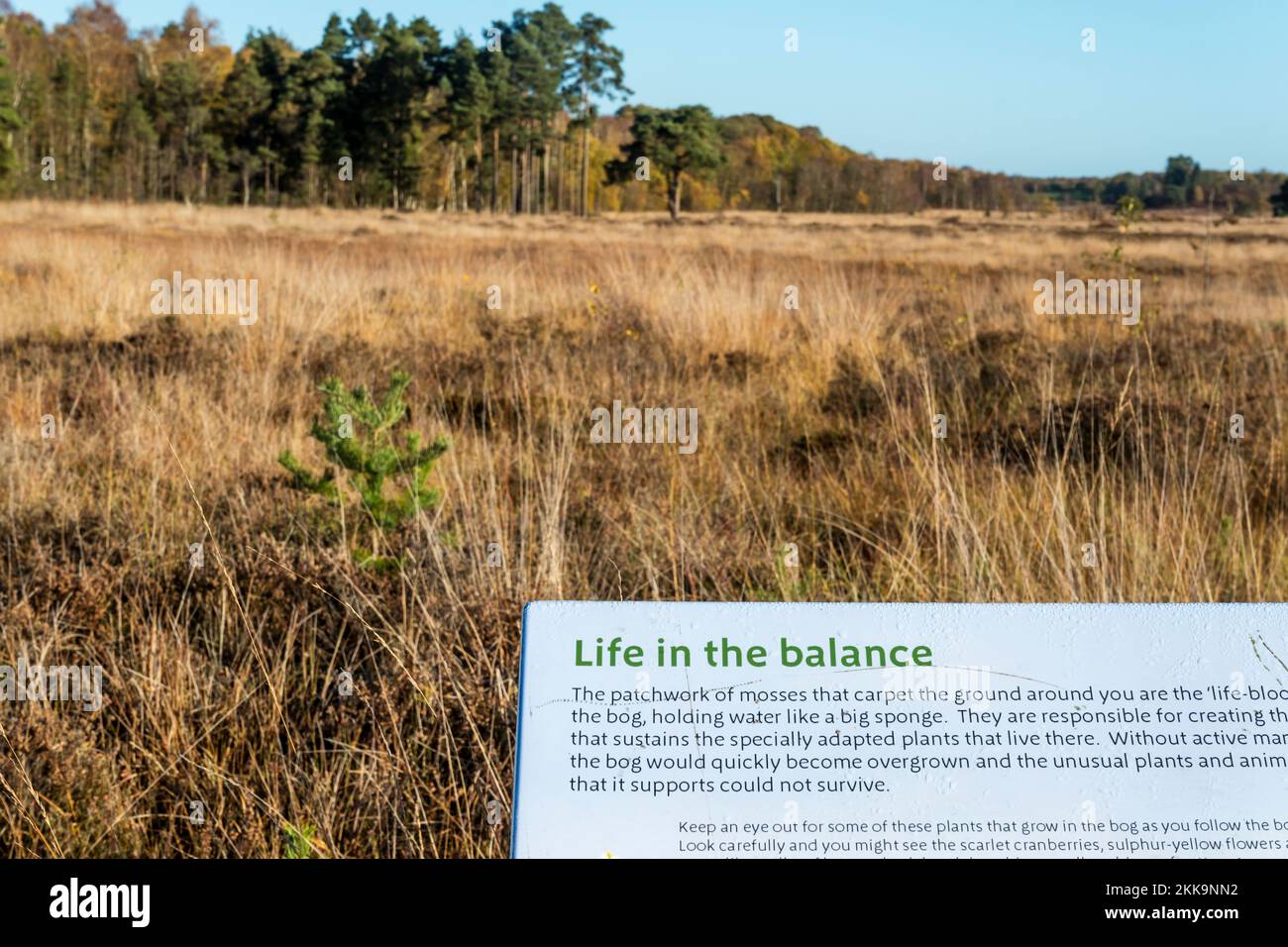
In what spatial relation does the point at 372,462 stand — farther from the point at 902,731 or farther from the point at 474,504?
the point at 902,731

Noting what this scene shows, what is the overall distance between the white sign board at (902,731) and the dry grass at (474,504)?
0.66 m

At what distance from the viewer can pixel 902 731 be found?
1.63m

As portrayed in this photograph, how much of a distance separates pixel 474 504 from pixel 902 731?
2.17 m

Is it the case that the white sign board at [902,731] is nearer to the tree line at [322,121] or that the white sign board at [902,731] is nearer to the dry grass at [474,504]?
the dry grass at [474,504]

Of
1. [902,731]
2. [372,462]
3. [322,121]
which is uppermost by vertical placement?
[322,121]

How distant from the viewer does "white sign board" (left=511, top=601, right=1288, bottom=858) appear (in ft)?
5.15

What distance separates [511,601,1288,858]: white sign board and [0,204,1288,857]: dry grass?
66cm

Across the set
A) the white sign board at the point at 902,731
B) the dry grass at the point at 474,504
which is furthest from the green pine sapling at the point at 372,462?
the white sign board at the point at 902,731

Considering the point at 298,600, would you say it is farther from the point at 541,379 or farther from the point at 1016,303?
the point at 1016,303

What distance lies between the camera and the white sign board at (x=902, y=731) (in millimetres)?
1568

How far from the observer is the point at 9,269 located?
9.67m

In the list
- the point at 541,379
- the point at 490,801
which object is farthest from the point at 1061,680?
the point at 541,379

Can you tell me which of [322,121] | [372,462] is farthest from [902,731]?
[322,121]

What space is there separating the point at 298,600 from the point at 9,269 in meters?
8.36
